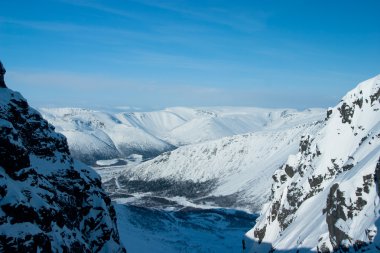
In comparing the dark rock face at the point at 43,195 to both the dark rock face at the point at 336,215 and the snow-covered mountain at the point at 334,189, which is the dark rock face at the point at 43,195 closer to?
the dark rock face at the point at 336,215

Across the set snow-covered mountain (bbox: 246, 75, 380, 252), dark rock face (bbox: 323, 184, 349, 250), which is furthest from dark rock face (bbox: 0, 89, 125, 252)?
snow-covered mountain (bbox: 246, 75, 380, 252)

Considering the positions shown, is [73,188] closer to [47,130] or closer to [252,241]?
[47,130]

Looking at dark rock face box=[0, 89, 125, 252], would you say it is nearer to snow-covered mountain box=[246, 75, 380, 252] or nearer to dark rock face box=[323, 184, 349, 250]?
dark rock face box=[323, 184, 349, 250]

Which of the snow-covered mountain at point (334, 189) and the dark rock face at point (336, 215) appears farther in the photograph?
the dark rock face at point (336, 215)

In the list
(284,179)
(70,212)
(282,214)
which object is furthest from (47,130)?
(284,179)

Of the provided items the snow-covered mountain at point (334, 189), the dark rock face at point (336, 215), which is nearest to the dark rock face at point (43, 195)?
the dark rock face at point (336, 215)
